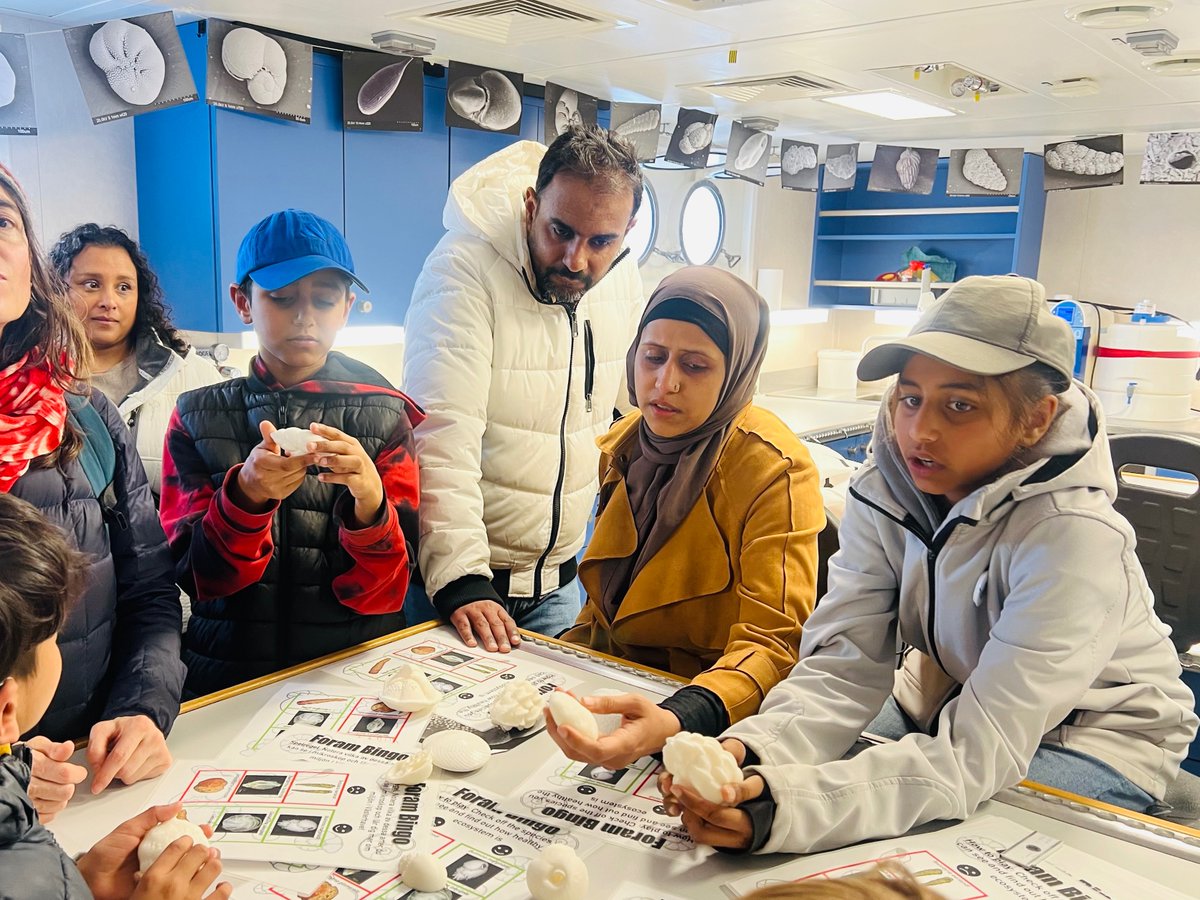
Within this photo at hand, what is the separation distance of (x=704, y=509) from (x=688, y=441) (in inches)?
4.9

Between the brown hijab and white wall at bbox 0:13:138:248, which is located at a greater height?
white wall at bbox 0:13:138:248

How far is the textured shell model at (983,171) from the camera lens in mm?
5572

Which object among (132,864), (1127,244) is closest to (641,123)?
(1127,244)

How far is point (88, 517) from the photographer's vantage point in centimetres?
135

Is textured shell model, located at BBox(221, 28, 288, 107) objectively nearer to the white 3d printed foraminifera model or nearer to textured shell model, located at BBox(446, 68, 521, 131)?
textured shell model, located at BBox(446, 68, 521, 131)

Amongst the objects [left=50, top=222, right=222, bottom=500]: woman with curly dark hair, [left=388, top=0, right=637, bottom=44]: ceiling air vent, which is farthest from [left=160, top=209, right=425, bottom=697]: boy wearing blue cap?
[left=388, top=0, right=637, bottom=44]: ceiling air vent

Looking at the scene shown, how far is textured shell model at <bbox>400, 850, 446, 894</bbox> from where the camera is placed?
1.00 meters

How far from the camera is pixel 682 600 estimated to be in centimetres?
166

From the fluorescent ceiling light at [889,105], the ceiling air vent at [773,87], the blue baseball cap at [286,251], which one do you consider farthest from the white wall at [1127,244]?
the blue baseball cap at [286,251]

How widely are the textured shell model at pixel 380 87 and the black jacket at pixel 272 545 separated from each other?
2.29 meters

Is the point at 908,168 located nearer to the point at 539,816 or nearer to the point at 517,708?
the point at 517,708

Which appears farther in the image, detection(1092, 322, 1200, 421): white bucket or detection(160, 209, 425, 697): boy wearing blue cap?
detection(1092, 322, 1200, 421): white bucket

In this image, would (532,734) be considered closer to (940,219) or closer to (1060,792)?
(1060,792)

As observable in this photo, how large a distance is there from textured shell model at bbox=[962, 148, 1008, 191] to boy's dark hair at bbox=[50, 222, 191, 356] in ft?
15.4
